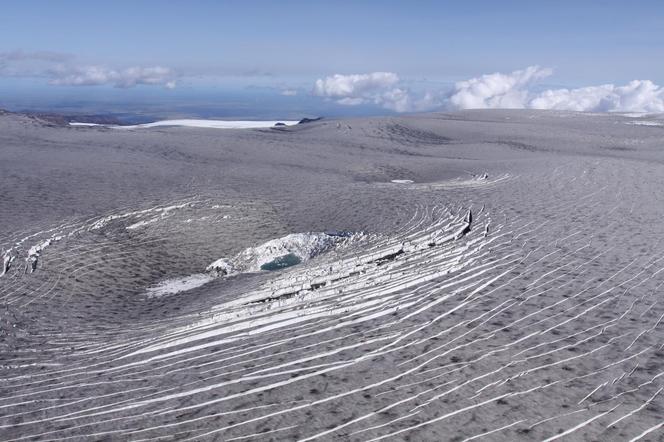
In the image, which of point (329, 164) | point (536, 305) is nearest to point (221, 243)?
point (536, 305)

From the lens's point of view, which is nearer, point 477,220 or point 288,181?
point 477,220

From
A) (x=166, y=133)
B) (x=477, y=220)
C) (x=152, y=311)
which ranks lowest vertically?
(x=152, y=311)

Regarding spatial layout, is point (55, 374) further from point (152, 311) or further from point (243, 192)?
point (243, 192)

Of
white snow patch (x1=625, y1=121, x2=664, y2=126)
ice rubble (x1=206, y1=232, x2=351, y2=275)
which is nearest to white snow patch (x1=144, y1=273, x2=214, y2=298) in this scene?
ice rubble (x1=206, y1=232, x2=351, y2=275)

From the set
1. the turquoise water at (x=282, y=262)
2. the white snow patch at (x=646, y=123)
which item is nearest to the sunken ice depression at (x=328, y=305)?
the turquoise water at (x=282, y=262)

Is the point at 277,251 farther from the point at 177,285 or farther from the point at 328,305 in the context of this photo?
the point at 328,305

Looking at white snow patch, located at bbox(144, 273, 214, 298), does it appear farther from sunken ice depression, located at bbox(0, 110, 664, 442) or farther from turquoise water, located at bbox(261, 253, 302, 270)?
turquoise water, located at bbox(261, 253, 302, 270)

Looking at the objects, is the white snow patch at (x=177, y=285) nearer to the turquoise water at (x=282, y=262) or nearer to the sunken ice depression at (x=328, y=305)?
the sunken ice depression at (x=328, y=305)
